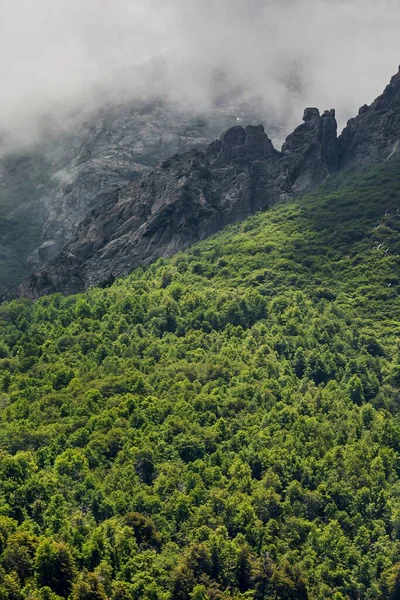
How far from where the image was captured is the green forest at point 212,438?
113 m

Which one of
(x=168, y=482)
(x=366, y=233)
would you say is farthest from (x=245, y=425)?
(x=366, y=233)

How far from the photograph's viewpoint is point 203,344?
16762 cm

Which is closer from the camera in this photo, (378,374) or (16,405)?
(16,405)

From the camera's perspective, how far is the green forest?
4441 inches

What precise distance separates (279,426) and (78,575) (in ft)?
131

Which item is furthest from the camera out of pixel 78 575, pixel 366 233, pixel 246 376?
pixel 366 233

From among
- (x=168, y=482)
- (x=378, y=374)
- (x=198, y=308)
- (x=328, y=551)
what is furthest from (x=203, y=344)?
(x=328, y=551)

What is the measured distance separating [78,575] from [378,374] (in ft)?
208

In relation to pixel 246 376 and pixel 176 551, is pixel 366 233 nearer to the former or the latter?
pixel 246 376

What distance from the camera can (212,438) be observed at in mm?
136750

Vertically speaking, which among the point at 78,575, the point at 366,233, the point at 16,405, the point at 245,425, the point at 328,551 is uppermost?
the point at 366,233

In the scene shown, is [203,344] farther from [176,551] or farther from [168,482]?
[176,551]

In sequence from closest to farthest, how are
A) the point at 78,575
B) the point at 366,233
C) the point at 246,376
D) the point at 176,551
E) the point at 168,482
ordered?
the point at 78,575 < the point at 176,551 < the point at 168,482 < the point at 246,376 < the point at 366,233

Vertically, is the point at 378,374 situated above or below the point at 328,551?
above
